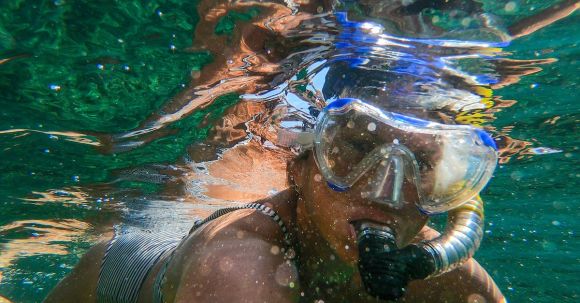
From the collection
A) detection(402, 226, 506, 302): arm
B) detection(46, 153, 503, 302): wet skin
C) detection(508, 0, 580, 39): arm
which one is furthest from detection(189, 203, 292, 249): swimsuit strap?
detection(508, 0, 580, 39): arm

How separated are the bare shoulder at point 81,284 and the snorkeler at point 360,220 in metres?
0.03

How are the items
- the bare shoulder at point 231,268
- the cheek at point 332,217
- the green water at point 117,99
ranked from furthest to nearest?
the green water at point 117,99 < the cheek at point 332,217 < the bare shoulder at point 231,268

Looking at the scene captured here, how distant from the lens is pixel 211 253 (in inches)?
115

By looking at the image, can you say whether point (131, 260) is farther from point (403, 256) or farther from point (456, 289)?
point (456, 289)

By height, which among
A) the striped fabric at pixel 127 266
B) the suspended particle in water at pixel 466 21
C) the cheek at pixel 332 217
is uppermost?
the suspended particle in water at pixel 466 21

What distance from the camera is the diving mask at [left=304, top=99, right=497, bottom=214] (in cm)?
463

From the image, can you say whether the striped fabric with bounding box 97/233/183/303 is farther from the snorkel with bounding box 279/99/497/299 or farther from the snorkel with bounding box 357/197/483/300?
the snorkel with bounding box 357/197/483/300

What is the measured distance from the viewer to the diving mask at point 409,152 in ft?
15.2

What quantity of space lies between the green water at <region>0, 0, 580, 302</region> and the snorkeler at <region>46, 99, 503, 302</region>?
2.15 m

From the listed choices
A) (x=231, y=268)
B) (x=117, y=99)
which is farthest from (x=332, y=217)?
(x=117, y=99)

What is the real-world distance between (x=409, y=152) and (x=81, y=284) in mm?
5533

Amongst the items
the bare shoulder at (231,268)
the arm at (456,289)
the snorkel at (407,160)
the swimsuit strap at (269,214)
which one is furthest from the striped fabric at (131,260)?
the arm at (456,289)

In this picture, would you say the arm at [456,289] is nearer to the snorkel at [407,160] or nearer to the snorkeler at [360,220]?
the snorkeler at [360,220]

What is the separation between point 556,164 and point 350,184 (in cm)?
1081
